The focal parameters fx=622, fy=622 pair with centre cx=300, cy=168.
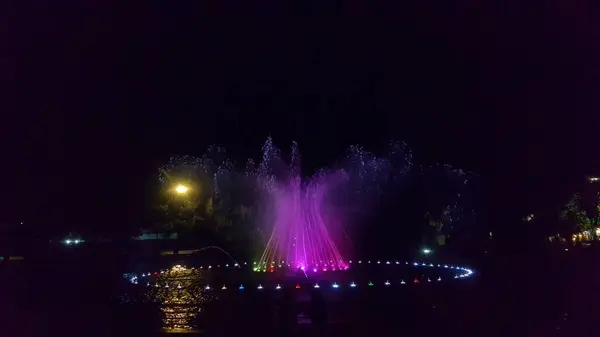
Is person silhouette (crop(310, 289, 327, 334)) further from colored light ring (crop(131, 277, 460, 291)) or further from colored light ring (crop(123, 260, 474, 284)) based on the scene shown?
colored light ring (crop(123, 260, 474, 284))

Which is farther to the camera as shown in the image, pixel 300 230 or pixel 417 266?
pixel 300 230

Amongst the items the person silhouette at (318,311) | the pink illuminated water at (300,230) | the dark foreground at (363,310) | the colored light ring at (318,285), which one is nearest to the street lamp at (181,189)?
the pink illuminated water at (300,230)

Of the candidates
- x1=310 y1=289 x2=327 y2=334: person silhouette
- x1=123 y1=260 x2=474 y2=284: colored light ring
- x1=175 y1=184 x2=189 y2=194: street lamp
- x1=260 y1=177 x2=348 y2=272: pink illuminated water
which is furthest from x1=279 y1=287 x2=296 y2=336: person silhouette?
x1=175 y1=184 x2=189 y2=194: street lamp

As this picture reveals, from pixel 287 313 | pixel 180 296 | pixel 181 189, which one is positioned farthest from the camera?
pixel 181 189

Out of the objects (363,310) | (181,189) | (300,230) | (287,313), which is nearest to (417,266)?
(300,230)

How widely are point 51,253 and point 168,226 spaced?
307 inches

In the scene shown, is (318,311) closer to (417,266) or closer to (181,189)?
(417,266)

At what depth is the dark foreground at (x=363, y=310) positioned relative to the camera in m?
11.2

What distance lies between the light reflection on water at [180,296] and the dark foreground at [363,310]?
0.89 feet

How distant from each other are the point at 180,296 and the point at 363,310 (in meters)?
5.42

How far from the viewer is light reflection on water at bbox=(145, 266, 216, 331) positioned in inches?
489

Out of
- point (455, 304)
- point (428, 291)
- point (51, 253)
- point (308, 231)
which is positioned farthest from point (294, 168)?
point (455, 304)

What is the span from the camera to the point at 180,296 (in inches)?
640

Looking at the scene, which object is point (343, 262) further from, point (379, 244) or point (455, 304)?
point (455, 304)
